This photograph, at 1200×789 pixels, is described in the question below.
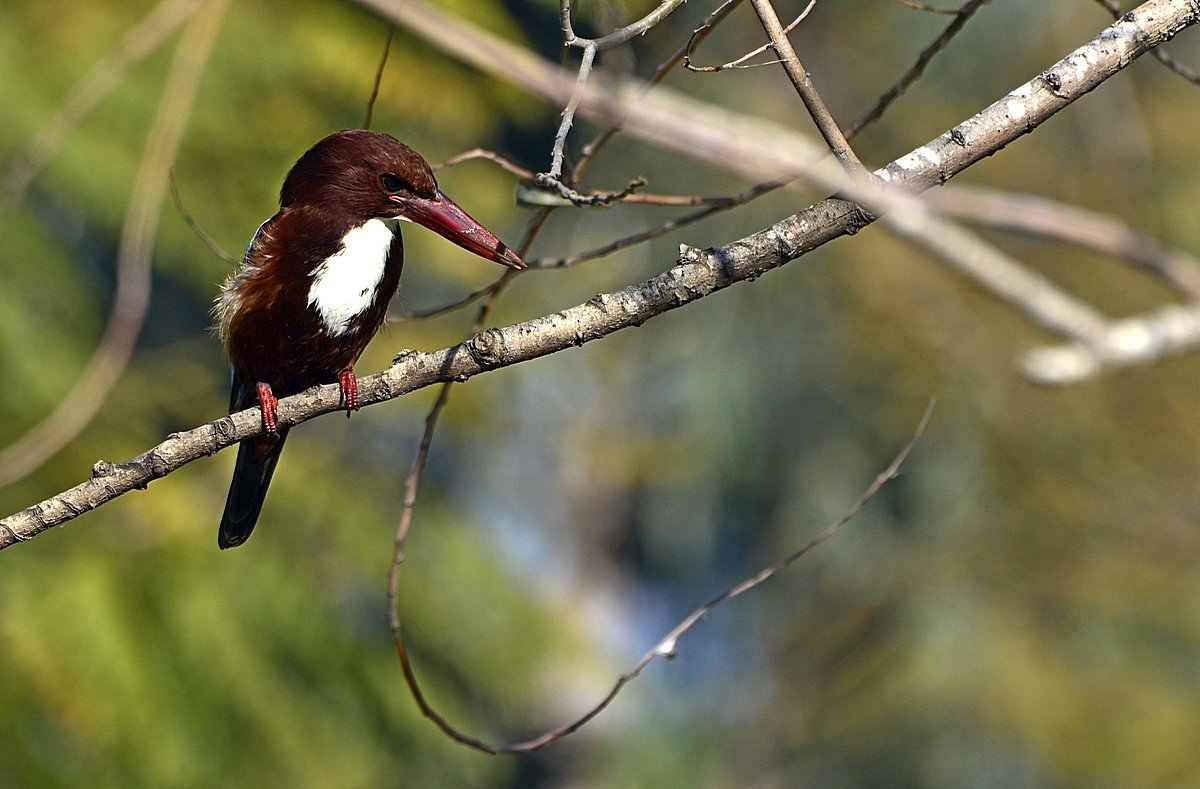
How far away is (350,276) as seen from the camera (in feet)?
8.24

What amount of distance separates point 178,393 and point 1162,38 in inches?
168

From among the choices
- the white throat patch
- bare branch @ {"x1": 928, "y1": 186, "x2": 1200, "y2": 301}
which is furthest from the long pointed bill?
bare branch @ {"x1": 928, "y1": 186, "x2": 1200, "y2": 301}

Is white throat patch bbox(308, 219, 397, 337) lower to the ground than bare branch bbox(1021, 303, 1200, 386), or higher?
higher

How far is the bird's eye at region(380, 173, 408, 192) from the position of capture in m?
2.36

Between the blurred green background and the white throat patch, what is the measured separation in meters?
0.73

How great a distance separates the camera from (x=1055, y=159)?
891 centimetres

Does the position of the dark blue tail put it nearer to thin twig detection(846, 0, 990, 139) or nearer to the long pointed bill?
the long pointed bill

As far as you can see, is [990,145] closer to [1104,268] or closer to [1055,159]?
[1104,268]

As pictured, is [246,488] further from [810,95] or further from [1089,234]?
[1089,234]

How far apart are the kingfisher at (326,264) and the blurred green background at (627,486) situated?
0.58m

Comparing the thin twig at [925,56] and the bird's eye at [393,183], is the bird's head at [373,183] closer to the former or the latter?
the bird's eye at [393,183]

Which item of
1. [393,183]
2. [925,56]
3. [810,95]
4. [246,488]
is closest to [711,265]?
[810,95]

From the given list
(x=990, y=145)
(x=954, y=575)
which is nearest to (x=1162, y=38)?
(x=990, y=145)

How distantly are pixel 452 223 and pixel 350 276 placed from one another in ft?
1.23
